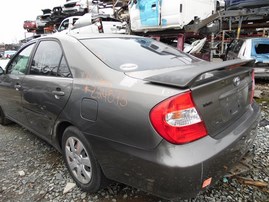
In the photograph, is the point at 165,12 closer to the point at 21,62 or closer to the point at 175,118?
the point at 21,62

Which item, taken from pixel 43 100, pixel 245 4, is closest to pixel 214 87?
pixel 43 100

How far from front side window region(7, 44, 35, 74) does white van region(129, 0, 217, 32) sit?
6223 mm

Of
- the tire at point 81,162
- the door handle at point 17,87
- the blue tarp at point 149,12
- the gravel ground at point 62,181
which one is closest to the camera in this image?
the tire at point 81,162

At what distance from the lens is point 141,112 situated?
1710 mm

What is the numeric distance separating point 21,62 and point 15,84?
337 millimetres

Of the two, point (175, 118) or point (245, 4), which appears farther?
point (245, 4)

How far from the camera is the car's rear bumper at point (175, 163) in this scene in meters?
1.64

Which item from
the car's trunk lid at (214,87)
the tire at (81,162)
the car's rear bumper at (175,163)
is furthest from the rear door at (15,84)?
the car's trunk lid at (214,87)

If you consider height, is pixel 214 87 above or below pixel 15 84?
above

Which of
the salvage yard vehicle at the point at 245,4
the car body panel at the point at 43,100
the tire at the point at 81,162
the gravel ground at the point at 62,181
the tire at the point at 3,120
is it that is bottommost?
the gravel ground at the point at 62,181

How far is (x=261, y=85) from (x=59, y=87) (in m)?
6.35

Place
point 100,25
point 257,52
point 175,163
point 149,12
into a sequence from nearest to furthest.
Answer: point 175,163 < point 257,52 < point 149,12 < point 100,25

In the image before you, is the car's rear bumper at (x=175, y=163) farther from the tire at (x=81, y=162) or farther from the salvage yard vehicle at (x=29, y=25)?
the salvage yard vehicle at (x=29, y=25)

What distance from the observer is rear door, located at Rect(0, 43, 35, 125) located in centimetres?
329
